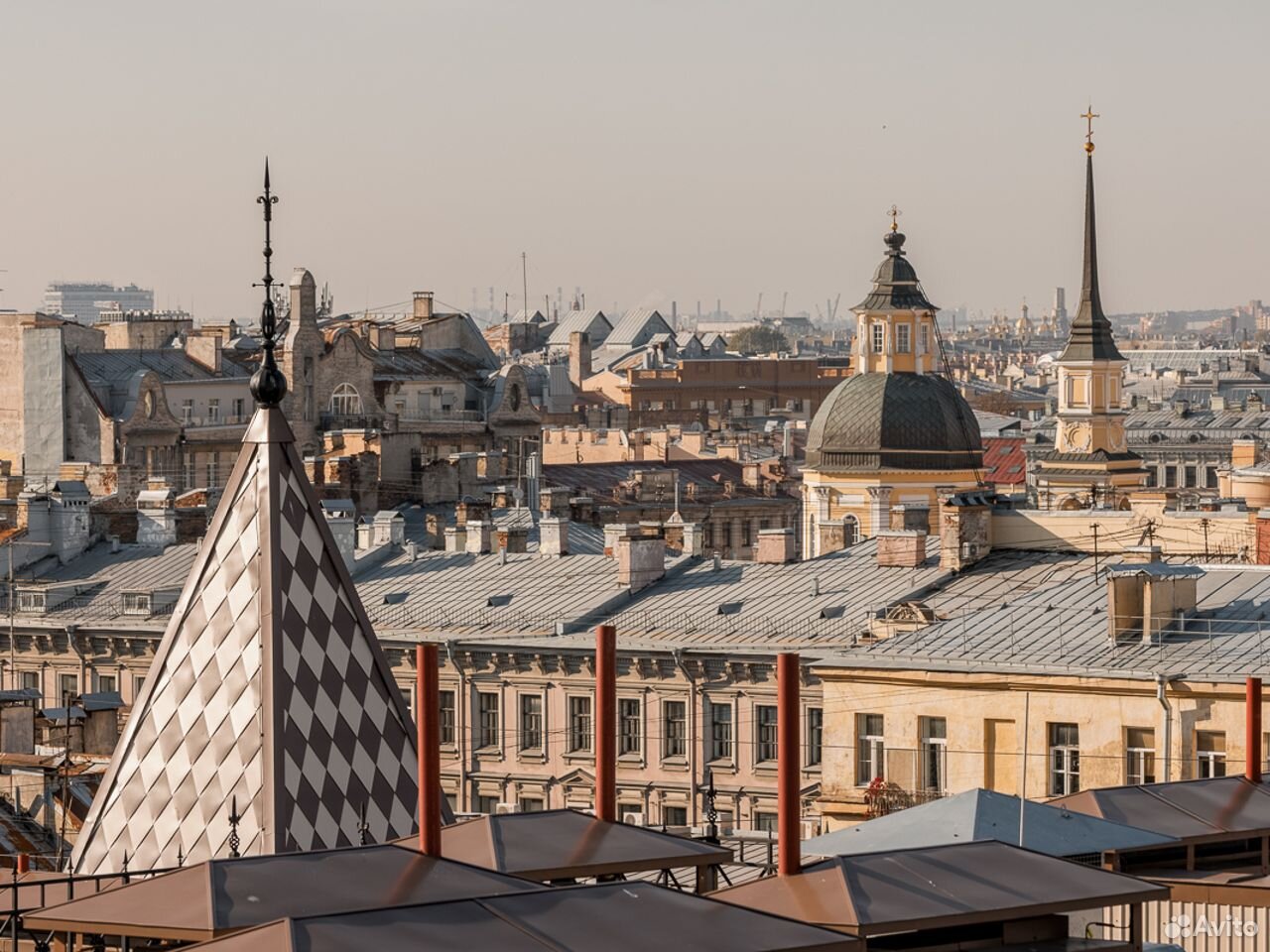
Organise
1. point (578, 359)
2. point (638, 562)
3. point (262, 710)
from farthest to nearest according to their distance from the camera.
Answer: point (578, 359) → point (638, 562) → point (262, 710)

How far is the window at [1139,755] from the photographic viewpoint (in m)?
36.7

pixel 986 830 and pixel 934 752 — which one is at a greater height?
pixel 986 830

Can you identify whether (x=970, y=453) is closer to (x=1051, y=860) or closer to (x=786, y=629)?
(x=786, y=629)

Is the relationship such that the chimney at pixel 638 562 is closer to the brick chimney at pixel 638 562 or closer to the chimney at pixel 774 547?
the brick chimney at pixel 638 562

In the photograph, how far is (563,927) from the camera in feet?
43.1

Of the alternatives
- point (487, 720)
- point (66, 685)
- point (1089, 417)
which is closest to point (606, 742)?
point (487, 720)

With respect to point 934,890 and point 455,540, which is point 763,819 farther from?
point 934,890

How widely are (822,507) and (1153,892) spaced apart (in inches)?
2183

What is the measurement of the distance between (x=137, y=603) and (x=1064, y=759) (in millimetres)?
20160

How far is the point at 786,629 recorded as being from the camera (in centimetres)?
4691

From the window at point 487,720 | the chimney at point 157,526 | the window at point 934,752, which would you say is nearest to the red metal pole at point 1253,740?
the window at point 934,752

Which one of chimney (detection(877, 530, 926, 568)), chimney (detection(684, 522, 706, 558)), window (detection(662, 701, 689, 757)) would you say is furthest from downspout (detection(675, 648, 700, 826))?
chimney (detection(684, 522, 706, 558))

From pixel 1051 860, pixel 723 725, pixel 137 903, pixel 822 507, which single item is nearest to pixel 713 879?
pixel 1051 860

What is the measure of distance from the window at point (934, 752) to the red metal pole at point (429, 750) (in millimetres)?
24156
